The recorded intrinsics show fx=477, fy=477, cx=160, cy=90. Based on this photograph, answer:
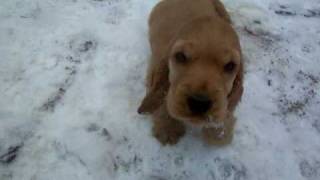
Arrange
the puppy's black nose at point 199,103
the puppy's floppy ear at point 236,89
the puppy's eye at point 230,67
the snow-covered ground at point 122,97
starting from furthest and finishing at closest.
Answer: the snow-covered ground at point 122,97 → the puppy's floppy ear at point 236,89 → the puppy's eye at point 230,67 → the puppy's black nose at point 199,103

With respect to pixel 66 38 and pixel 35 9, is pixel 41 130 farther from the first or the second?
pixel 35 9

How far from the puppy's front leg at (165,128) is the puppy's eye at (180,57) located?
0.60m

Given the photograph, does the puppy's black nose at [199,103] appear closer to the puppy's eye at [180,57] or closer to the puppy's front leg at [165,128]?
the puppy's eye at [180,57]

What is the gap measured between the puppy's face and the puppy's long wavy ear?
0.43 ft

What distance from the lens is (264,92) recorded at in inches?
176

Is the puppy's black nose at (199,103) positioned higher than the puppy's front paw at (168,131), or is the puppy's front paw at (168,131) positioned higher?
the puppy's black nose at (199,103)

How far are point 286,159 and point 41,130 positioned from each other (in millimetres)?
2074

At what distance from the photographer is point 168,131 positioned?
3.97 metres

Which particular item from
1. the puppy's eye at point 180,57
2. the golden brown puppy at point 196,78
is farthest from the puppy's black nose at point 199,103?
the puppy's eye at point 180,57

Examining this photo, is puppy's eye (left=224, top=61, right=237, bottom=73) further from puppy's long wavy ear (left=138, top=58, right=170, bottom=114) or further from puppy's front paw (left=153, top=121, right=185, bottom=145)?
puppy's front paw (left=153, top=121, right=185, bottom=145)

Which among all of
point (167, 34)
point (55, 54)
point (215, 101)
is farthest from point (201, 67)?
point (55, 54)

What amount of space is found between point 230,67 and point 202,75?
304mm

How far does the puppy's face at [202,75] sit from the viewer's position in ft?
10.4

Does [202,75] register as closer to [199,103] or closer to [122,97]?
[199,103]
